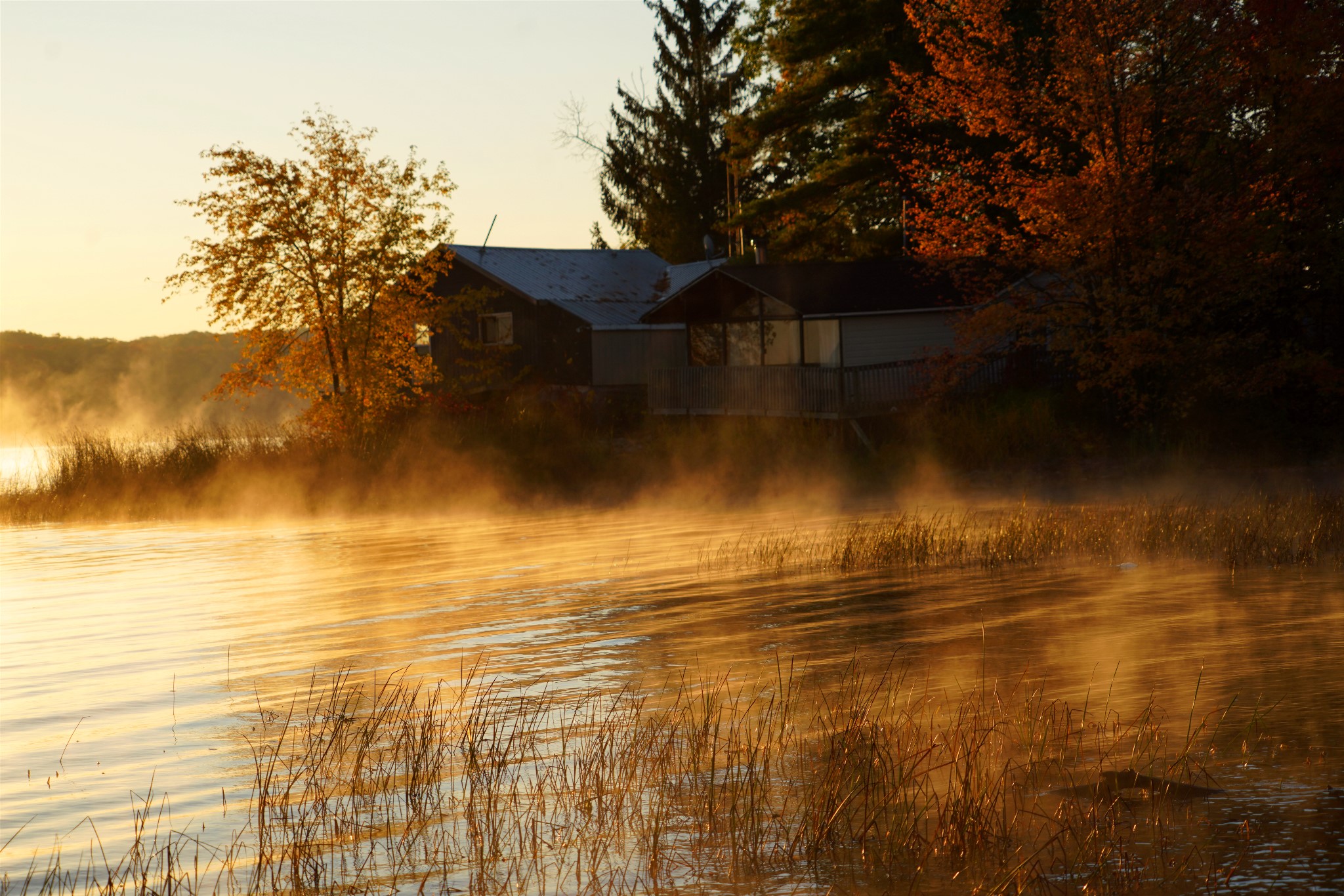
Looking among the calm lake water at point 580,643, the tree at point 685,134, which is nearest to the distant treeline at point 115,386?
the tree at point 685,134

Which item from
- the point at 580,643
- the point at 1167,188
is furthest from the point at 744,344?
the point at 580,643

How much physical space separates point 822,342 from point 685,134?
29131mm

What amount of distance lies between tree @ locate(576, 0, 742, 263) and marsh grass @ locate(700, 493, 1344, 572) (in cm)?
4403

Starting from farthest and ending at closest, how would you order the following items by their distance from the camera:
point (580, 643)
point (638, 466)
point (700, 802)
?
point (638, 466) < point (580, 643) < point (700, 802)

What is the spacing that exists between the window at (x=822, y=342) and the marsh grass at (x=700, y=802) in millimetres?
24918

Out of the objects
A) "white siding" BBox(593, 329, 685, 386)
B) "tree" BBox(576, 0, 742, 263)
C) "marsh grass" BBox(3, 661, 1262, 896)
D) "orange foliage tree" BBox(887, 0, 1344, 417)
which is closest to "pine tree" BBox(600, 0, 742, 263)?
"tree" BBox(576, 0, 742, 263)

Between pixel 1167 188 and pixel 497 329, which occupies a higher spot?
pixel 1167 188

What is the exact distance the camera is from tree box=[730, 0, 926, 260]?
3906 cm

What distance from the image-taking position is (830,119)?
39.9 m

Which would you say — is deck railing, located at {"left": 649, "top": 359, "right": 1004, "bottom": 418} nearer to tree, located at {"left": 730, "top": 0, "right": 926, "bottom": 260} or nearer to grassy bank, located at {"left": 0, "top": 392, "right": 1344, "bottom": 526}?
grassy bank, located at {"left": 0, "top": 392, "right": 1344, "bottom": 526}

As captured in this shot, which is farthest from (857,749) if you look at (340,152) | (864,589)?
(340,152)

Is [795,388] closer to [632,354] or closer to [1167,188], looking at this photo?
[1167,188]

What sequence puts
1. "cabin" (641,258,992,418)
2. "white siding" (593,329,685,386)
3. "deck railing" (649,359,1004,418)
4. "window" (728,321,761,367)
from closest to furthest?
"deck railing" (649,359,1004,418)
"cabin" (641,258,992,418)
"window" (728,321,761,367)
"white siding" (593,329,685,386)

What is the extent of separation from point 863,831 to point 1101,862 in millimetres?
1053
